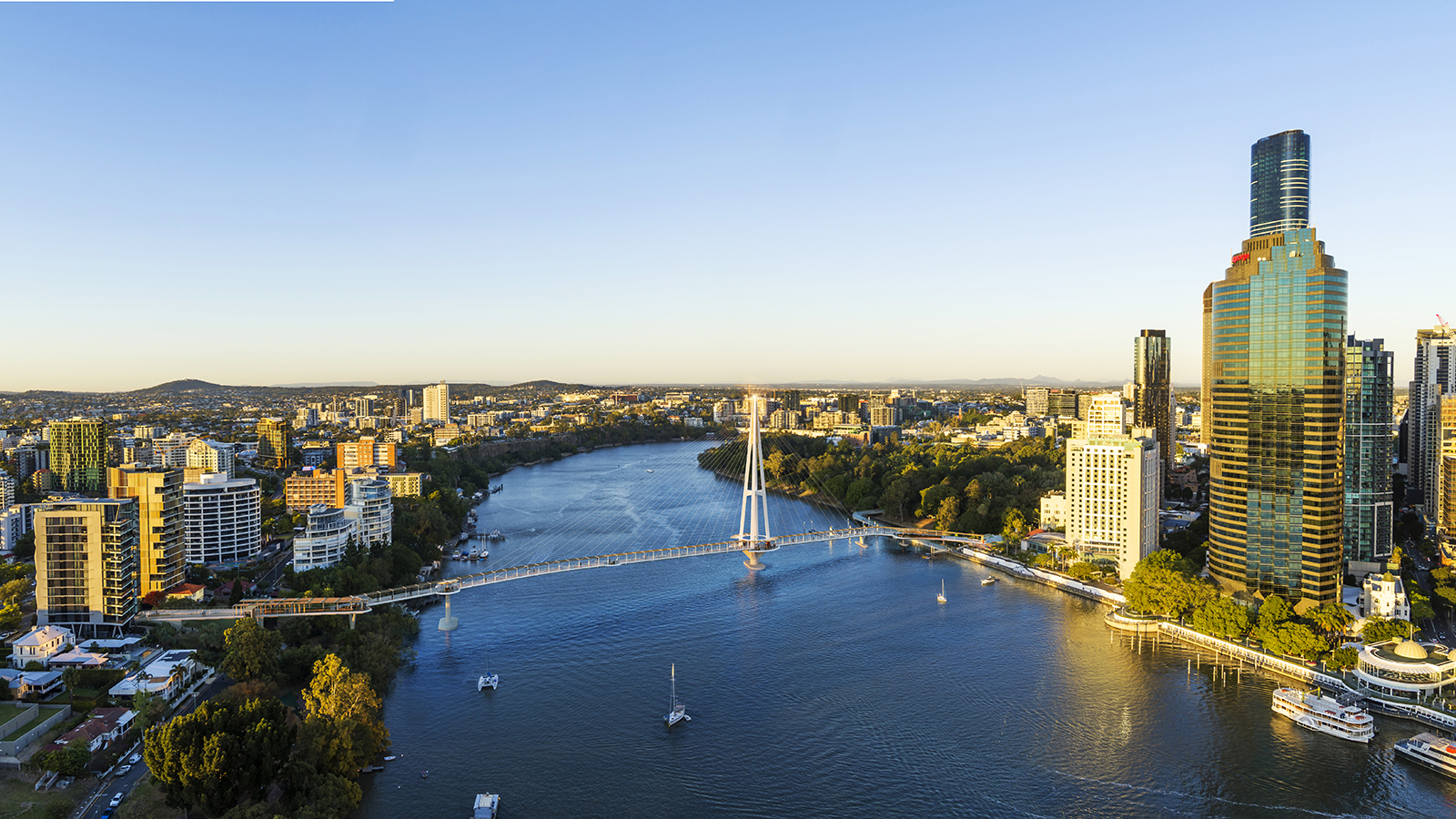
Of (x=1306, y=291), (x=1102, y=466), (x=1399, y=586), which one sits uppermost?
(x=1306, y=291)

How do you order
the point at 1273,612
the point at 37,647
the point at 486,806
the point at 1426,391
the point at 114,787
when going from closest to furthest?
the point at 486,806
the point at 114,787
the point at 37,647
the point at 1273,612
the point at 1426,391

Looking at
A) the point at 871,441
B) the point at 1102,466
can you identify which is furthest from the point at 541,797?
the point at 871,441

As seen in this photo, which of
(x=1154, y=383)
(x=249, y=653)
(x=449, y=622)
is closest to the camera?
(x=249, y=653)

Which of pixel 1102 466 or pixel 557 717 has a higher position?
pixel 1102 466

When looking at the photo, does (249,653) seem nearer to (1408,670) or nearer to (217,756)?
(217,756)

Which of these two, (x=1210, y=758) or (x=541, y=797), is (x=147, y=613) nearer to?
(x=541, y=797)

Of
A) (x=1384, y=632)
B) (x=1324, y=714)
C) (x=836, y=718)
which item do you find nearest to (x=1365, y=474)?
(x=1384, y=632)

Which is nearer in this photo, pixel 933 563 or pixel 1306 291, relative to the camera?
pixel 1306 291

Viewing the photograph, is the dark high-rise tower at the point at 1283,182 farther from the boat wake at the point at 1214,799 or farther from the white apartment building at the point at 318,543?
the white apartment building at the point at 318,543
